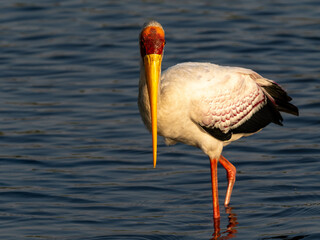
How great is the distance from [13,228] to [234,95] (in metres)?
2.41

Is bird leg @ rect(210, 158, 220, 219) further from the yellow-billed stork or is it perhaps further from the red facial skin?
the red facial skin

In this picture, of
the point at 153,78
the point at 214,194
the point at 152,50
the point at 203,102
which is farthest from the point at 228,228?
the point at 152,50

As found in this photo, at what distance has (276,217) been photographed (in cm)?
806

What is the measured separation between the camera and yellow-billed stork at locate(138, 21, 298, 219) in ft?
23.8

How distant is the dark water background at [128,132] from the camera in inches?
316

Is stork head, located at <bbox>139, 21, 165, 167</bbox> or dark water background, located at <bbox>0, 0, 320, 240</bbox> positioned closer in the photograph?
stork head, located at <bbox>139, 21, 165, 167</bbox>

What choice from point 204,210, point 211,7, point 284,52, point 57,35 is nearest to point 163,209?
point 204,210

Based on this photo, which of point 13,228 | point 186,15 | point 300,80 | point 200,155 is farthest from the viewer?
point 186,15

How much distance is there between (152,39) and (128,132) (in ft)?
12.2

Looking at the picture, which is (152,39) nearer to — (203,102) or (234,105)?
(203,102)

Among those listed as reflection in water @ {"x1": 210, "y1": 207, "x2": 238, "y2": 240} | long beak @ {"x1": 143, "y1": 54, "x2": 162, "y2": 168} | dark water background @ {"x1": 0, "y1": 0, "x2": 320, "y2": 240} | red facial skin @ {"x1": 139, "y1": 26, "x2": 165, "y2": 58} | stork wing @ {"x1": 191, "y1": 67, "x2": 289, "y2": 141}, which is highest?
red facial skin @ {"x1": 139, "y1": 26, "x2": 165, "y2": 58}

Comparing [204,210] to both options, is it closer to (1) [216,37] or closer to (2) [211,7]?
(1) [216,37]

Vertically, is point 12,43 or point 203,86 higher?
point 203,86

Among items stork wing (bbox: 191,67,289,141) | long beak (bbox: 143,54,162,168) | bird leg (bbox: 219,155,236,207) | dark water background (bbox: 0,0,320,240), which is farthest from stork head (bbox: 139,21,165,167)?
bird leg (bbox: 219,155,236,207)
